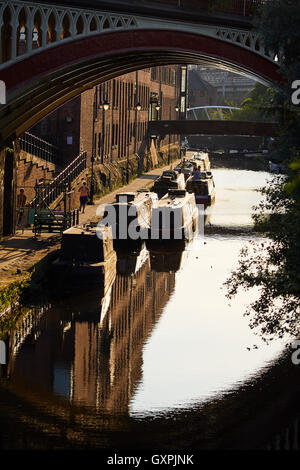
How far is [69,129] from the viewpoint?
5641cm

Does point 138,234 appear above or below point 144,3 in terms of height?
below

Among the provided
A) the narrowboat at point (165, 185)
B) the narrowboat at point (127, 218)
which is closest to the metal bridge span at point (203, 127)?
the narrowboat at point (165, 185)

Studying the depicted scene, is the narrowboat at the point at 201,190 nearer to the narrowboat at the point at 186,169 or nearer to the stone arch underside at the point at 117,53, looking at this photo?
the narrowboat at the point at 186,169

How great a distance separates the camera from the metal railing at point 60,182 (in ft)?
145

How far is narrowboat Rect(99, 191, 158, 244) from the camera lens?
4391cm

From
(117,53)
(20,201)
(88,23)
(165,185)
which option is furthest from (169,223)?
(165,185)

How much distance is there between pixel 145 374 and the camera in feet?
82.0

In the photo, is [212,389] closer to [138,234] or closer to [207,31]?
[207,31]

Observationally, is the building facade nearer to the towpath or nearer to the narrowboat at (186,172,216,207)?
the narrowboat at (186,172,216,207)

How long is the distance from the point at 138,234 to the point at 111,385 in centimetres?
2154

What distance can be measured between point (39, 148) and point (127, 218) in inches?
345
